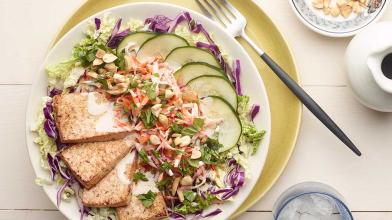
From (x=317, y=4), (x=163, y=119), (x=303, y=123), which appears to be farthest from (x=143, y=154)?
(x=317, y=4)

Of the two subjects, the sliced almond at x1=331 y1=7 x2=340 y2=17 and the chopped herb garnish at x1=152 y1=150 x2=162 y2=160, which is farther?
the sliced almond at x1=331 y1=7 x2=340 y2=17

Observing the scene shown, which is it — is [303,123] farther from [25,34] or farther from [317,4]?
[25,34]

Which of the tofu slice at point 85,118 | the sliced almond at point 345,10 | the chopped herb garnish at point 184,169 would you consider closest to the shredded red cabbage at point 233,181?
the chopped herb garnish at point 184,169

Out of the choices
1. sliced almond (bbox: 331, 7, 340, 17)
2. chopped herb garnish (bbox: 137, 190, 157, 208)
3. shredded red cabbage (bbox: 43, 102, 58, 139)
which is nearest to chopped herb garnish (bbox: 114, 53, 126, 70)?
shredded red cabbage (bbox: 43, 102, 58, 139)

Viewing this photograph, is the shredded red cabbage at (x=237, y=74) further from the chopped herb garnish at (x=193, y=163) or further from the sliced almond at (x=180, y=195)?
the sliced almond at (x=180, y=195)

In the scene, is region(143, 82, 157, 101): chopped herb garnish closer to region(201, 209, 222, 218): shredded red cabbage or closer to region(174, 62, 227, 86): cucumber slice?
region(174, 62, 227, 86): cucumber slice

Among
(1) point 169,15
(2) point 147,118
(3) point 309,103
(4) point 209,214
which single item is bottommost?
(4) point 209,214
